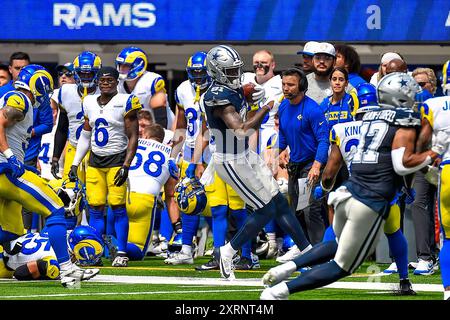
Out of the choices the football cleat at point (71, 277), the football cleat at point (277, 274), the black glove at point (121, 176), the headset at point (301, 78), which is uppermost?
the headset at point (301, 78)

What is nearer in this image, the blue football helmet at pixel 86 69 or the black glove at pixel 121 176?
the black glove at pixel 121 176

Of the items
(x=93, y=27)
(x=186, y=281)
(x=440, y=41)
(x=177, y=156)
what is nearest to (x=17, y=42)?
(x=93, y=27)

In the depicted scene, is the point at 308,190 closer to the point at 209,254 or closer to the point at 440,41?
the point at 209,254

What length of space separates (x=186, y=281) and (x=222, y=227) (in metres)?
1.29

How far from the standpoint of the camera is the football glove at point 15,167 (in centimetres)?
980

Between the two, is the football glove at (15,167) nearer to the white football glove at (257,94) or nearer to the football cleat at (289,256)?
the white football glove at (257,94)

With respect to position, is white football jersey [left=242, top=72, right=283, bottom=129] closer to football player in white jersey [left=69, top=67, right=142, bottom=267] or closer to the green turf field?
football player in white jersey [left=69, top=67, right=142, bottom=267]


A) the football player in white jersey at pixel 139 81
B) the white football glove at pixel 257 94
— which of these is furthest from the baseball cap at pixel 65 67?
the white football glove at pixel 257 94

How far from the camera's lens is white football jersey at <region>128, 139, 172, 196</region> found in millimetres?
12609

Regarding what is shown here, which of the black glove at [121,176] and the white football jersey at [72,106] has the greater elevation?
the white football jersey at [72,106]

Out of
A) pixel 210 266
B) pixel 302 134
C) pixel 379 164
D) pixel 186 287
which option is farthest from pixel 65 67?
pixel 379 164

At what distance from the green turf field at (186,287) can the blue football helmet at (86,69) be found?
2.06 meters

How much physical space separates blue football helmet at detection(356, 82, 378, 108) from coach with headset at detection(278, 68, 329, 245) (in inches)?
26.7

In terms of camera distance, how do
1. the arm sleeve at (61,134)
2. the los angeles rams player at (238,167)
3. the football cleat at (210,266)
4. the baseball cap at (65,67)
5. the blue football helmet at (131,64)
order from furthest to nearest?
the baseball cap at (65,67), the blue football helmet at (131,64), the arm sleeve at (61,134), the football cleat at (210,266), the los angeles rams player at (238,167)
